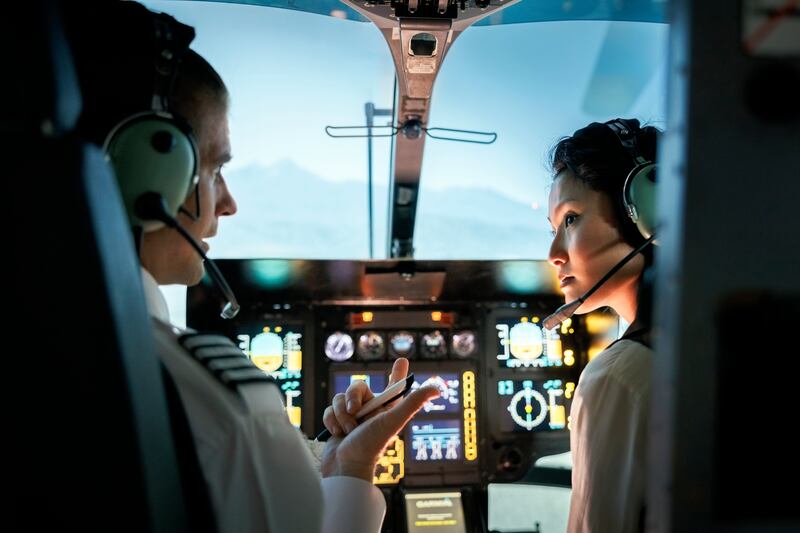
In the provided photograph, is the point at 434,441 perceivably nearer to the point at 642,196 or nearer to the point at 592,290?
the point at 592,290

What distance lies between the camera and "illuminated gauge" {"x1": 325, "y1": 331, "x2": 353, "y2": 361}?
9.74 ft

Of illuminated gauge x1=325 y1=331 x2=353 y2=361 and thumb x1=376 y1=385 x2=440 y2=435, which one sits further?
illuminated gauge x1=325 y1=331 x2=353 y2=361

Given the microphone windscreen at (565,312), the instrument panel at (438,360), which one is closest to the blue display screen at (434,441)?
the instrument panel at (438,360)

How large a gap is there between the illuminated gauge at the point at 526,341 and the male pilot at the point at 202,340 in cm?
205

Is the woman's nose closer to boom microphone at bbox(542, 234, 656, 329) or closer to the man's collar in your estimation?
boom microphone at bbox(542, 234, 656, 329)

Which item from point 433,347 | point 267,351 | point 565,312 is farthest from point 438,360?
point 565,312

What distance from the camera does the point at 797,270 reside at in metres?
0.54

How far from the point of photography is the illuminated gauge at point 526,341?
3.05 metres

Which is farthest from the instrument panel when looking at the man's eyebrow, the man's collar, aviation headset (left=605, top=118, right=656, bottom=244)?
the man's collar

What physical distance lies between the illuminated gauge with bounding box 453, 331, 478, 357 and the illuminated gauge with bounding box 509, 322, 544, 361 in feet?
0.56

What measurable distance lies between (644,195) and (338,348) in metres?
1.81

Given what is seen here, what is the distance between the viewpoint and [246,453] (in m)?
0.95

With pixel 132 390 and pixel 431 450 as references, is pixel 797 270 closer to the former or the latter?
pixel 132 390

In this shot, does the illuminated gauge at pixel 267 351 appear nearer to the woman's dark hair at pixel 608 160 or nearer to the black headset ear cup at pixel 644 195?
the woman's dark hair at pixel 608 160
